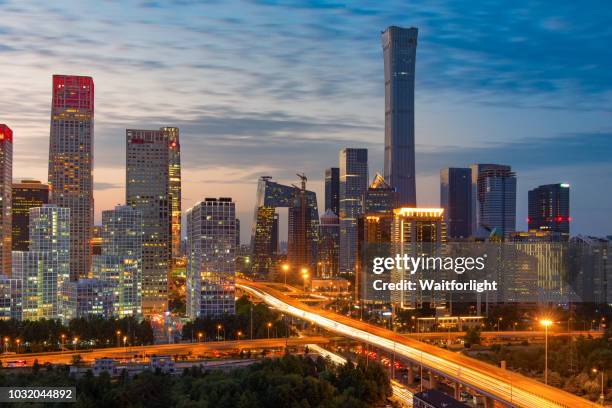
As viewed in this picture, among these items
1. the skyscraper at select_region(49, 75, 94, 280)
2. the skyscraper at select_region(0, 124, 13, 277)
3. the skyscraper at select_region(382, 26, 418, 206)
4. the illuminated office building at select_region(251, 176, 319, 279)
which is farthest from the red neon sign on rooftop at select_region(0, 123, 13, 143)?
the skyscraper at select_region(382, 26, 418, 206)

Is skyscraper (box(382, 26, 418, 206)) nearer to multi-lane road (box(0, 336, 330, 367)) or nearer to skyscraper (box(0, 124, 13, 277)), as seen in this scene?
skyscraper (box(0, 124, 13, 277))

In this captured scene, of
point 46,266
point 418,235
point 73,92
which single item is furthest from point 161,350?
point 73,92

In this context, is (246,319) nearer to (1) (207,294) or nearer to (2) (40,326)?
(1) (207,294)

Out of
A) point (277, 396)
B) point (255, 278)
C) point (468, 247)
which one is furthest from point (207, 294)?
point (255, 278)

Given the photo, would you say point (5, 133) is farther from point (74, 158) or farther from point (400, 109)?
point (400, 109)

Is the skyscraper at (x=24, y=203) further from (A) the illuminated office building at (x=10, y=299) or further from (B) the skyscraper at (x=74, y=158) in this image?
(A) the illuminated office building at (x=10, y=299)

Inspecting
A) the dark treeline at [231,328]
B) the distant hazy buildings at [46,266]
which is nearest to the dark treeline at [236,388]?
the dark treeline at [231,328]
